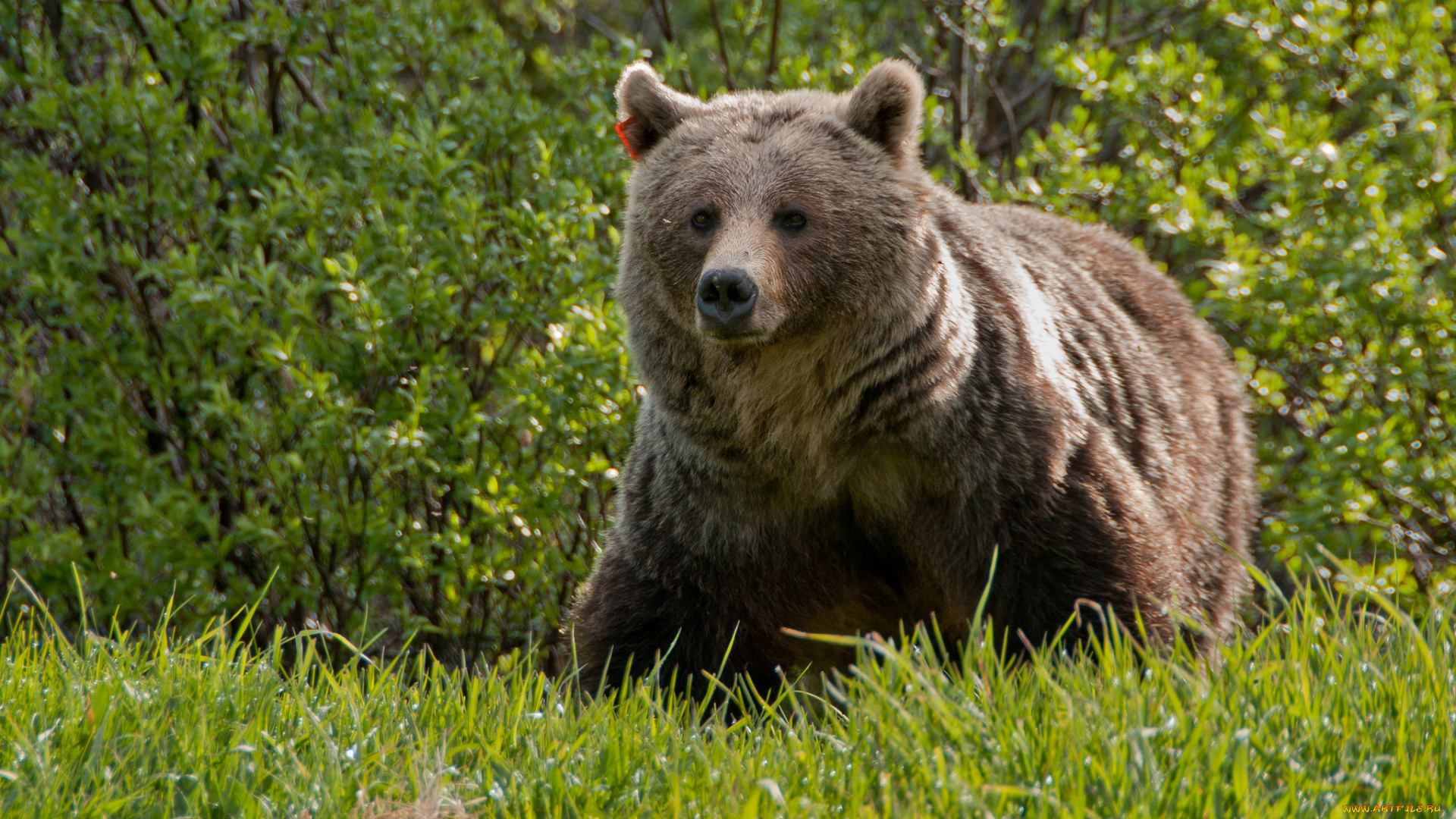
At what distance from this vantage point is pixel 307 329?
5.30 meters

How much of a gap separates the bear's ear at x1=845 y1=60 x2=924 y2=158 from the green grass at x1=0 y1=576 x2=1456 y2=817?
68.9 inches

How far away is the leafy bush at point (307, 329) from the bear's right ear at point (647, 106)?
40.9 inches

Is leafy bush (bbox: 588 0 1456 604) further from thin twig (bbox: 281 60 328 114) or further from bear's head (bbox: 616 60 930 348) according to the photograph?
bear's head (bbox: 616 60 930 348)

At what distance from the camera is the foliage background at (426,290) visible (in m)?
5.14

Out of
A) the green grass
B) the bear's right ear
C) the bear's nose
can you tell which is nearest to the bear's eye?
the bear's nose

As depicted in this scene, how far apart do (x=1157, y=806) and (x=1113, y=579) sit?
63.6 inches

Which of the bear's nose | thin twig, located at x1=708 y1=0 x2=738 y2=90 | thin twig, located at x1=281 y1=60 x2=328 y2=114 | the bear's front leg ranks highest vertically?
thin twig, located at x1=708 y1=0 x2=738 y2=90

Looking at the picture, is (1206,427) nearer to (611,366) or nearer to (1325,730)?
(611,366)

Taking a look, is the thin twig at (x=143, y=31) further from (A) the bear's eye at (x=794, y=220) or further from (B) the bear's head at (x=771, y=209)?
(A) the bear's eye at (x=794, y=220)

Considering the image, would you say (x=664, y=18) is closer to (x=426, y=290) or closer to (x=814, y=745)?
(x=426, y=290)

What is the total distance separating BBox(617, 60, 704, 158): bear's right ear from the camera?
4.11m

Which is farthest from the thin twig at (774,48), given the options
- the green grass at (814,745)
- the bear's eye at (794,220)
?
the green grass at (814,745)

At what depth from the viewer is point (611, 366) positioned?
5.09 meters

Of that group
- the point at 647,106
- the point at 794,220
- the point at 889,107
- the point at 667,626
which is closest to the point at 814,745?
the point at 667,626
